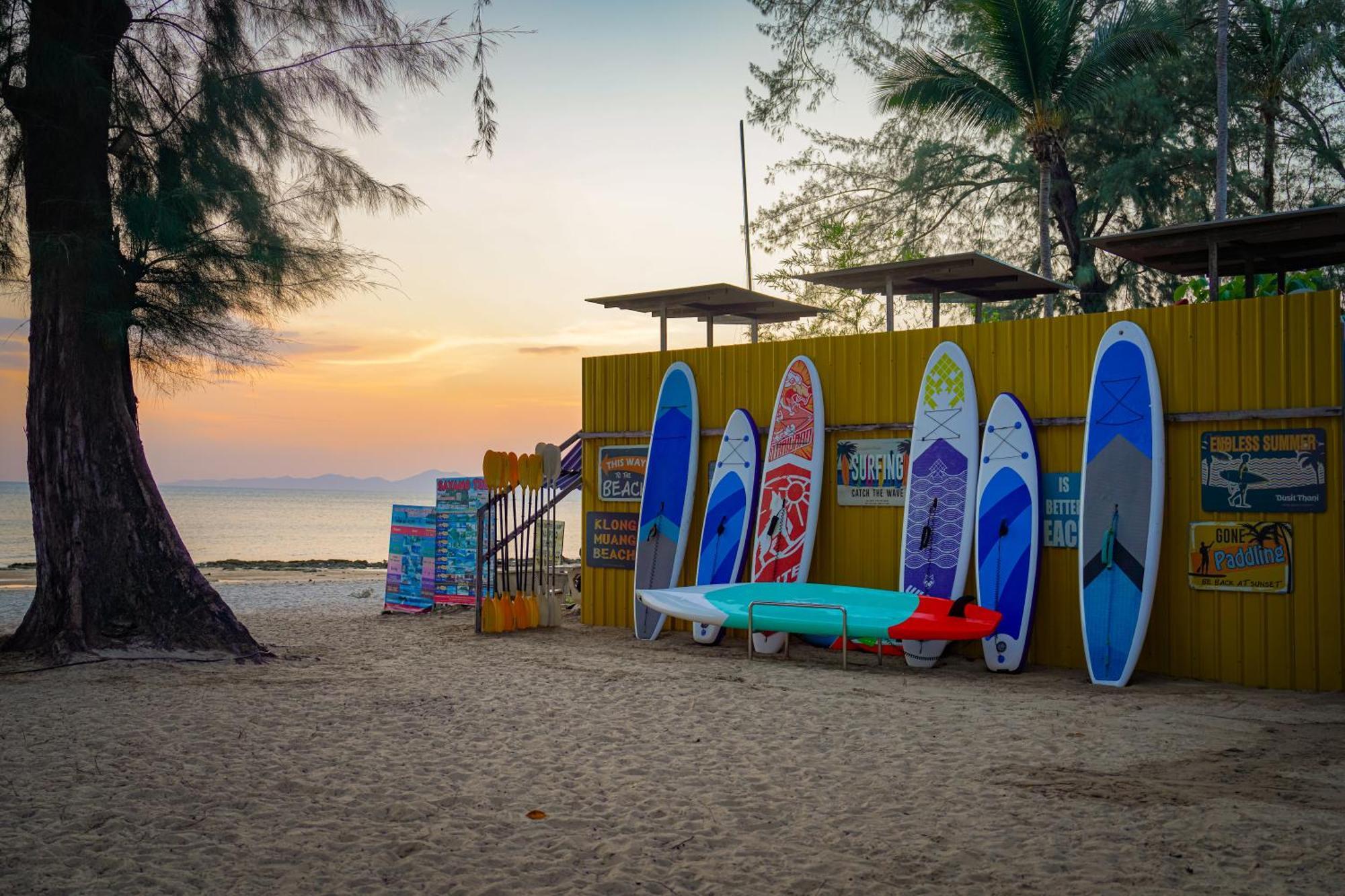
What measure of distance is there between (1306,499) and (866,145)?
1579 centimetres

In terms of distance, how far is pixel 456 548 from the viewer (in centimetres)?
1184

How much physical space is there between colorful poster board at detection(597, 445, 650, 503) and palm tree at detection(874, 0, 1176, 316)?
22.9 ft

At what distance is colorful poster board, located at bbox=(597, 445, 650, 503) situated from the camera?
985cm

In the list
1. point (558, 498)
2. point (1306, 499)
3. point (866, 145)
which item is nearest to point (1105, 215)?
point (866, 145)

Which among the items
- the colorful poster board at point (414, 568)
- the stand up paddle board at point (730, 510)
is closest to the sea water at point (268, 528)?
the colorful poster board at point (414, 568)

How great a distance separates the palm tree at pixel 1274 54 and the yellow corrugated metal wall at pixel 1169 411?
11.1m

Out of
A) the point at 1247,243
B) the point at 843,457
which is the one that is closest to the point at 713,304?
the point at 843,457

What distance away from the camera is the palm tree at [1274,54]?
52.4 ft

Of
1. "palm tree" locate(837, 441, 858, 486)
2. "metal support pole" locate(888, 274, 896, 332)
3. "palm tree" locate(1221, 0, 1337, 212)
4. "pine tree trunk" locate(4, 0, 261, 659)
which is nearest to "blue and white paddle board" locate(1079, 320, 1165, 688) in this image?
"palm tree" locate(837, 441, 858, 486)

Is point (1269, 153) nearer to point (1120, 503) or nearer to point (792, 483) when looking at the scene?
point (792, 483)

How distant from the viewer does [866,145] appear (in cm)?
2095

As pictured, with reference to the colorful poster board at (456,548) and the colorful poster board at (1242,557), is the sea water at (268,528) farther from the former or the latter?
the colorful poster board at (1242,557)

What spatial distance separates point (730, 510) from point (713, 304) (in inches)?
100

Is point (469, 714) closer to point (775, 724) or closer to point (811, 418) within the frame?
point (775, 724)
